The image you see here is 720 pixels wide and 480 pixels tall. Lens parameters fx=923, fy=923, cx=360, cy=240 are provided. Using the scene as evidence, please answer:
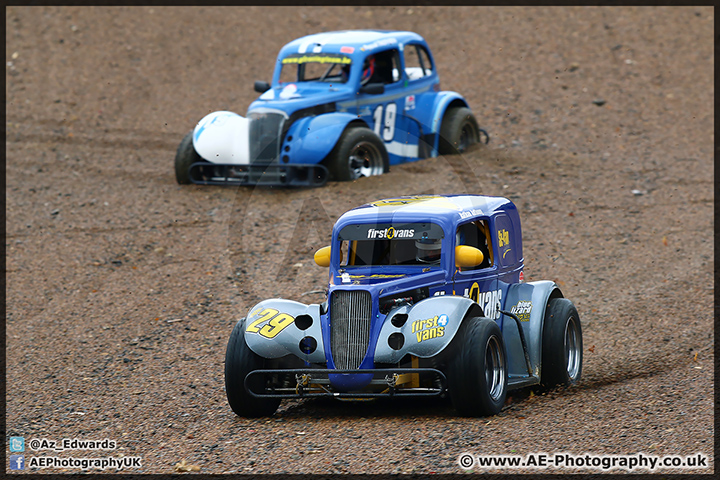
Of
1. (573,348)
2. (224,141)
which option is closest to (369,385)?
(573,348)

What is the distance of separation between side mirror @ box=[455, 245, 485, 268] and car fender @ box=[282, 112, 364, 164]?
6.56 meters

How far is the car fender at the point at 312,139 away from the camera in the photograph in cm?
1354

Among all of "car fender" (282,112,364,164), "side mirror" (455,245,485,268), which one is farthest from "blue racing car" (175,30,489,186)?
"side mirror" (455,245,485,268)

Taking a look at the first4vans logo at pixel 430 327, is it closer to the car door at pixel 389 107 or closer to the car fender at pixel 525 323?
the car fender at pixel 525 323

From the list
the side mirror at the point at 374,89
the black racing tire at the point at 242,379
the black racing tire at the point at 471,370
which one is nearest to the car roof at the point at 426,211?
the black racing tire at the point at 471,370

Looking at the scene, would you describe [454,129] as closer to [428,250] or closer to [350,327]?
[428,250]

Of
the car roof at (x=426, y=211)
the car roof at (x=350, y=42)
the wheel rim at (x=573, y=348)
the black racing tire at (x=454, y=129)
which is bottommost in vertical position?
the wheel rim at (x=573, y=348)

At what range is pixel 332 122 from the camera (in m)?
13.7

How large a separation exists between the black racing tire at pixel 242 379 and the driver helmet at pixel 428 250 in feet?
4.97

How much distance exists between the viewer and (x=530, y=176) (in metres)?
15.0

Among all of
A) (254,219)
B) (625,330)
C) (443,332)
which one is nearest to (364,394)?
(443,332)

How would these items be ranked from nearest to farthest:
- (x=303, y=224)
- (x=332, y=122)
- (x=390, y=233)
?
1. (x=390, y=233)
2. (x=303, y=224)
3. (x=332, y=122)

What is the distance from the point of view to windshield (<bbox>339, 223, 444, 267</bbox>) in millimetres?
7289

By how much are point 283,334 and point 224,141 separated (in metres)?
7.53
